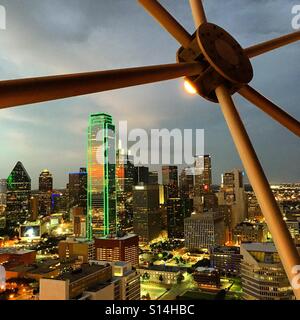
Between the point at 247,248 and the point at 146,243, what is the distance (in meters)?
17.8

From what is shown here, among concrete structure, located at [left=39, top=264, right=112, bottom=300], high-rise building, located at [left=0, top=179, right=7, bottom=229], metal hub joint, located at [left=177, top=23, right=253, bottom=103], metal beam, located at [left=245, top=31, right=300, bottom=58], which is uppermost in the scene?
metal beam, located at [left=245, top=31, right=300, bottom=58]

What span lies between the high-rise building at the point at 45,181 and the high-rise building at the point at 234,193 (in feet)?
91.1

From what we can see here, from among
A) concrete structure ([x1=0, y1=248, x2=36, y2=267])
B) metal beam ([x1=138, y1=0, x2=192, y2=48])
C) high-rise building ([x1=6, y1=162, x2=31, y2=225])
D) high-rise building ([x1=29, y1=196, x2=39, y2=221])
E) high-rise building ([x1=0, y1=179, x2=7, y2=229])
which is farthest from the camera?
high-rise building ([x1=29, y1=196, x2=39, y2=221])

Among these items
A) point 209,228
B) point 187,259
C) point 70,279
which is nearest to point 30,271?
point 70,279

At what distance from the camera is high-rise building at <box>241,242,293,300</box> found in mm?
14102

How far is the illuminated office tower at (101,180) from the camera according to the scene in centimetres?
3350

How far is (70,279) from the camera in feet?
38.3

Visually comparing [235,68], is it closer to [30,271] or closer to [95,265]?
[95,265]

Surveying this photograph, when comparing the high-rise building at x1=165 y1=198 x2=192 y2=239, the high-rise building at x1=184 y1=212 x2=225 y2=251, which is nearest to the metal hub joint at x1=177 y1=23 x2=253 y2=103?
the high-rise building at x1=184 y1=212 x2=225 y2=251

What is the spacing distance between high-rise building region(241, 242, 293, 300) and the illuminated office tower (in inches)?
733

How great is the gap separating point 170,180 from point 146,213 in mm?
8923

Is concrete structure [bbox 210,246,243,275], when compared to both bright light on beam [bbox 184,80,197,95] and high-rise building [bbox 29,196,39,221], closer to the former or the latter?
bright light on beam [bbox 184,80,197,95]

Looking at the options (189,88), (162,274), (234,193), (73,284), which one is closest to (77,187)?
(234,193)

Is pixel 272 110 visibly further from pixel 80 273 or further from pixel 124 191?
pixel 124 191
